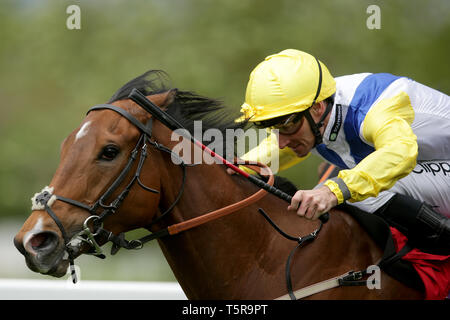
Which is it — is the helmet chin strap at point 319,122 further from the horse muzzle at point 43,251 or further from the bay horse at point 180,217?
the horse muzzle at point 43,251

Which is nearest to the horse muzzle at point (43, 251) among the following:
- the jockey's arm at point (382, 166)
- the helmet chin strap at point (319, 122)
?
the jockey's arm at point (382, 166)

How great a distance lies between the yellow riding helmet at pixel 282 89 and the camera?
2.57m

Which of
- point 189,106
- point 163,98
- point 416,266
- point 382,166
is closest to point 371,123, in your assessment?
point 382,166

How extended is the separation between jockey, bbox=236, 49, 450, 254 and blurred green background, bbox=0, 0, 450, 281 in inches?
180

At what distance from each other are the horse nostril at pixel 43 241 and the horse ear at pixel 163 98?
756mm

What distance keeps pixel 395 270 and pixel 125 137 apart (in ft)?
4.57

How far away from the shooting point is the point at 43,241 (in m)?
2.16

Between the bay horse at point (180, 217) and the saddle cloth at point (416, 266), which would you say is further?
the saddle cloth at point (416, 266)

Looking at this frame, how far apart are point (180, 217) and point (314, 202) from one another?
0.58 meters

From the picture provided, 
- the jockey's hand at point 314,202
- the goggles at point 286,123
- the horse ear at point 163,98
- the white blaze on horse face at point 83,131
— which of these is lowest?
the jockey's hand at point 314,202

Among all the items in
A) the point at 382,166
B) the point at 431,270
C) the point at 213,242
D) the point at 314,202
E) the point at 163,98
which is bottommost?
the point at 431,270

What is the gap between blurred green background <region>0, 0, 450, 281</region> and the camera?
24.9 ft

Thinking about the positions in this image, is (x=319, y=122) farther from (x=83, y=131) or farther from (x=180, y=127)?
(x=83, y=131)
